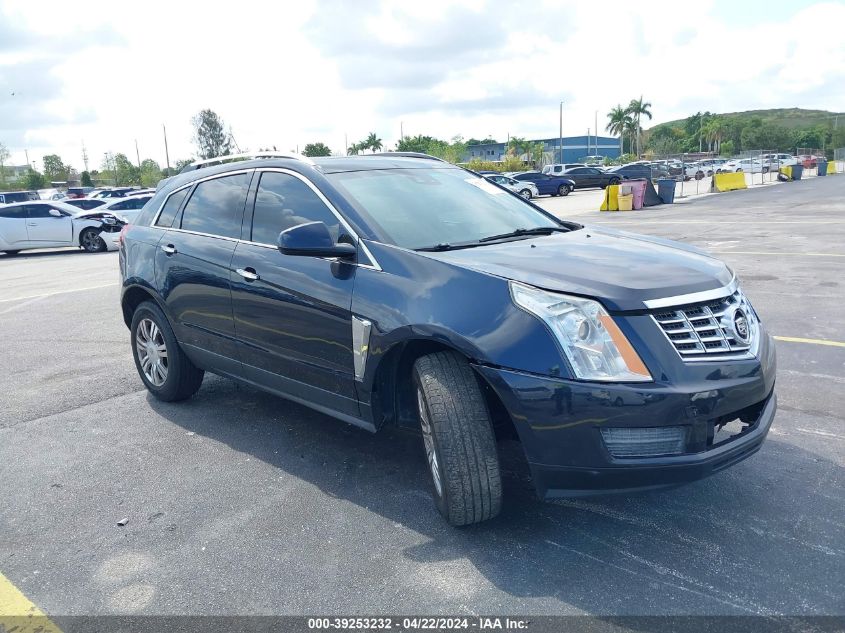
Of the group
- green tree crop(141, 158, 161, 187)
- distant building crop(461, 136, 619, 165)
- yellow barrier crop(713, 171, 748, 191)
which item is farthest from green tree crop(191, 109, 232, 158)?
yellow barrier crop(713, 171, 748, 191)

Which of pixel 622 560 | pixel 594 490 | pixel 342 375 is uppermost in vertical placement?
pixel 342 375

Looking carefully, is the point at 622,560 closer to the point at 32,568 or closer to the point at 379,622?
the point at 379,622

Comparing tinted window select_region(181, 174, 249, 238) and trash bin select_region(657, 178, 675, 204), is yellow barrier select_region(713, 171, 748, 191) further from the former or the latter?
tinted window select_region(181, 174, 249, 238)

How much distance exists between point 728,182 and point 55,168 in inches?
4191

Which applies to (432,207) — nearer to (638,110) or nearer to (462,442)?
(462,442)

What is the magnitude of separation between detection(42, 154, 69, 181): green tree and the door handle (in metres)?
121

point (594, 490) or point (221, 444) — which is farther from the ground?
point (594, 490)

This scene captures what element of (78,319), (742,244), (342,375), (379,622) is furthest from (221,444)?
(742,244)

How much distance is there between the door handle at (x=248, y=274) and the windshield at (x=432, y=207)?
0.72 metres

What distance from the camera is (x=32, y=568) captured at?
3.29 metres

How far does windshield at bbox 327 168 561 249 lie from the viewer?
12.9 feet

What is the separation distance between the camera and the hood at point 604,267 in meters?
3.09

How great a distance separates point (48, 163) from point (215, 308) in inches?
4919

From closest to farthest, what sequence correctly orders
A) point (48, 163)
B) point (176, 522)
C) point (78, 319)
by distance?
point (176, 522) < point (78, 319) < point (48, 163)
